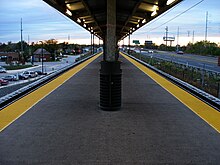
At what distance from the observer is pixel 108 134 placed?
546 cm

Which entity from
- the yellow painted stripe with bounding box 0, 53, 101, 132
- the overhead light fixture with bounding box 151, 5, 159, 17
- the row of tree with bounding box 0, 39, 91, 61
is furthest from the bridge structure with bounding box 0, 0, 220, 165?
the row of tree with bounding box 0, 39, 91, 61

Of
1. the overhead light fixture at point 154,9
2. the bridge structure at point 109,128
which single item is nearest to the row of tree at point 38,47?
the overhead light fixture at point 154,9

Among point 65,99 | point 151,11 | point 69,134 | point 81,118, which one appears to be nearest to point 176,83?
point 151,11

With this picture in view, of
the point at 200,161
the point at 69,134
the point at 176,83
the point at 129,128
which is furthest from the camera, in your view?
the point at 176,83

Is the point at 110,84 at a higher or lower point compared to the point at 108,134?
higher

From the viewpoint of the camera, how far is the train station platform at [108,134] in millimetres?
4379

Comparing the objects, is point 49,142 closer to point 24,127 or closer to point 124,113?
point 24,127

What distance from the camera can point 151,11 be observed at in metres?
13.8

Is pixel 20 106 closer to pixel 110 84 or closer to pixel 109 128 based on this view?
pixel 110 84

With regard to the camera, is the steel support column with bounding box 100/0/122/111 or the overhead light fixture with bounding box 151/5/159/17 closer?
the steel support column with bounding box 100/0/122/111

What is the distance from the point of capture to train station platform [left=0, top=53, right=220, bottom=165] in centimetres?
438

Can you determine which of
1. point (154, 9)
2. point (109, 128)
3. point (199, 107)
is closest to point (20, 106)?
point (109, 128)

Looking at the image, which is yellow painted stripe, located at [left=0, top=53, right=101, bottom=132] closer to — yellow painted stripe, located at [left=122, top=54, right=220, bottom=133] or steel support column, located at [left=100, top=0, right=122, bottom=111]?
steel support column, located at [left=100, top=0, right=122, bottom=111]

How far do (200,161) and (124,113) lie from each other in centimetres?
306
